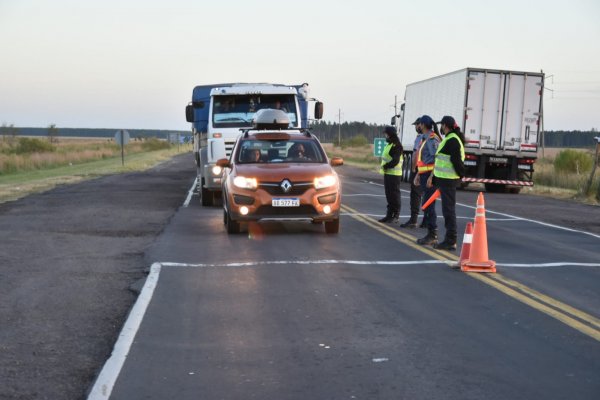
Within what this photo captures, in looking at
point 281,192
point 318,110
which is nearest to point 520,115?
point 318,110

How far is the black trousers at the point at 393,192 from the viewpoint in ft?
48.3

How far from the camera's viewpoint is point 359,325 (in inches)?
256

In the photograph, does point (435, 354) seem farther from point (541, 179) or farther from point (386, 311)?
point (541, 179)

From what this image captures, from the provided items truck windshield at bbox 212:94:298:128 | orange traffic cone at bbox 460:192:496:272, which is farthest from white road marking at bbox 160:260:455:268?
truck windshield at bbox 212:94:298:128

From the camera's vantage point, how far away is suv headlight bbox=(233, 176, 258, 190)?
12.6m

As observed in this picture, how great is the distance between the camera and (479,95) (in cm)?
2653

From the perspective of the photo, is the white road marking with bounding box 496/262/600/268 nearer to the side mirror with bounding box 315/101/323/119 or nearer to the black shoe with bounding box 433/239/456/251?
the black shoe with bounding box 433/239/456/251

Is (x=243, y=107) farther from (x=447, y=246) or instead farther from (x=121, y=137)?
(x=121, y=137)

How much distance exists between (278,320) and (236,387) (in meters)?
1.86

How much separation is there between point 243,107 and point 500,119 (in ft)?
38.0

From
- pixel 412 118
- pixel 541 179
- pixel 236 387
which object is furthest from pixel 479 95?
pixel 236 387

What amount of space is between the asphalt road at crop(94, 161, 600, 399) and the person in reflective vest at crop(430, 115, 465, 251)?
0.55 m

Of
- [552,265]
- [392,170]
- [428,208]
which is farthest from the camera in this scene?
[392,170]

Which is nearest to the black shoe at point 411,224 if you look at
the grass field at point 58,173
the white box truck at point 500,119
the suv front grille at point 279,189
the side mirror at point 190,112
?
the suv front grille at point 279,189
